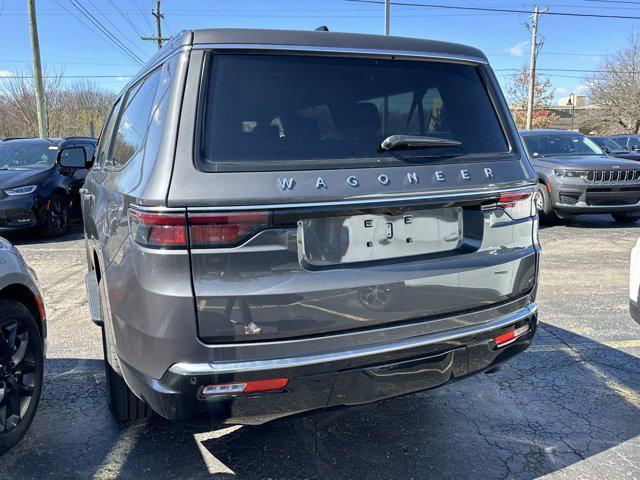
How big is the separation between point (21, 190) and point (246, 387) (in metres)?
7.80

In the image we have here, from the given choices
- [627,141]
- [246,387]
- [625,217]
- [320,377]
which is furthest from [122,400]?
[627,141]

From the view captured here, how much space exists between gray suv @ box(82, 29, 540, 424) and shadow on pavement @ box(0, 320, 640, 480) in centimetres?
48

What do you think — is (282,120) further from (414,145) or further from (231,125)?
(414,145)

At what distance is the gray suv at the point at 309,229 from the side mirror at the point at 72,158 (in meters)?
2.41

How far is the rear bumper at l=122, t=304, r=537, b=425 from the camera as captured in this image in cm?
184

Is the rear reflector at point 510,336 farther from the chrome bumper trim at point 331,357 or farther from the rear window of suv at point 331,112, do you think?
the rear window of suv at point 331,112

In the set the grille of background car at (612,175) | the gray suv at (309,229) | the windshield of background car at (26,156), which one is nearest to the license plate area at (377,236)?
the gray suv at (309,229)

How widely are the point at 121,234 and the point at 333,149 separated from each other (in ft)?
3.08

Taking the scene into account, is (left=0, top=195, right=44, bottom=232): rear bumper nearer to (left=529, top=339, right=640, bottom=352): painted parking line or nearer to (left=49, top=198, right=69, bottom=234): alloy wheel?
(left=49, top=198, right=69, bottom=234): alloy wheel

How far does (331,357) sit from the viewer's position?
1.94m

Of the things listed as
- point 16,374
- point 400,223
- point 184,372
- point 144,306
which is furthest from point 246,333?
point 16,374

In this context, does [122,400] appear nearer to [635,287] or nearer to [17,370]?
[17,370]

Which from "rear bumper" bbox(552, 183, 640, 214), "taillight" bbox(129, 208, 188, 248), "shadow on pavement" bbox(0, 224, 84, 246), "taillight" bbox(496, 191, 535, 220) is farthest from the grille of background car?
"shadow on pavement" bbox(0, 224, 84, 246)

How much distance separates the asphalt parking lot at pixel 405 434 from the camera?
2.48 m
